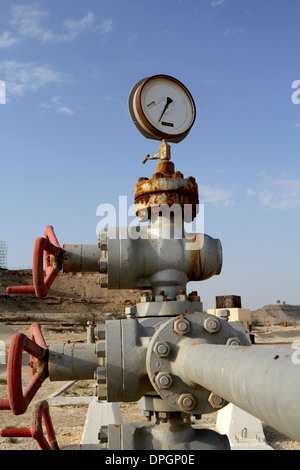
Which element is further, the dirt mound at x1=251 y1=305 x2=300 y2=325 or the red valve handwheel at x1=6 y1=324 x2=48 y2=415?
the dirt mound at x1=251 y1=305 x2=300 y2=325

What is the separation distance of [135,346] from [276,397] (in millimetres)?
1602

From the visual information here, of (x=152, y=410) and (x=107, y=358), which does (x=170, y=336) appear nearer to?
(x=107, y=358)

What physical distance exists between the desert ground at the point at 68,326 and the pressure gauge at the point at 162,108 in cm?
400

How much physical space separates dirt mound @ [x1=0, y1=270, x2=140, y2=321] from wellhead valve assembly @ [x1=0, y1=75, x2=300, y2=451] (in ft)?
131

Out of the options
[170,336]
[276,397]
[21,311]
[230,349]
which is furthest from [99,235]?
[21,311]

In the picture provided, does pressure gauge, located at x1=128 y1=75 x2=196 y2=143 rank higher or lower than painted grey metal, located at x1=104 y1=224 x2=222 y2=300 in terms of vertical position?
higher

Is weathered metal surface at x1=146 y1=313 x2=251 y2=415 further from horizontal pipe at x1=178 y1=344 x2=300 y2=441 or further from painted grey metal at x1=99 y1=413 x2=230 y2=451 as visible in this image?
horizontal pipe at x1=178 y1=344 x2=300 y2=441

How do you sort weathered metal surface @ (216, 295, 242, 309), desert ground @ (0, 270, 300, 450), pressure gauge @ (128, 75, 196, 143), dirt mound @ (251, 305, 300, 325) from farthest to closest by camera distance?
dirt mound @ (251, 305, 300, 325)
weathered metal surface @ (216, 295, 242, 309)
desert ground @ (0, 270, 300, 450)
pressure gauge @ (128, 75, 196, 143)

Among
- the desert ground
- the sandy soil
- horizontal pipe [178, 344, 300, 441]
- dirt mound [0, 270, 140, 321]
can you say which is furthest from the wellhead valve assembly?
dirt mound [0, 270, 140, 321]

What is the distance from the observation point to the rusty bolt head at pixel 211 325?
2213mm

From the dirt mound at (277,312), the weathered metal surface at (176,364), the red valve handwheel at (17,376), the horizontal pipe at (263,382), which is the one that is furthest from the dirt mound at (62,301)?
the horizontal pipe at (263,382)

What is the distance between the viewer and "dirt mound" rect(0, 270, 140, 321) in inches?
1892

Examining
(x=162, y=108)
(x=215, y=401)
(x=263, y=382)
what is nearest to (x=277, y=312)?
(x=162, y=108)

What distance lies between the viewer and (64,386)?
32.3 ft
